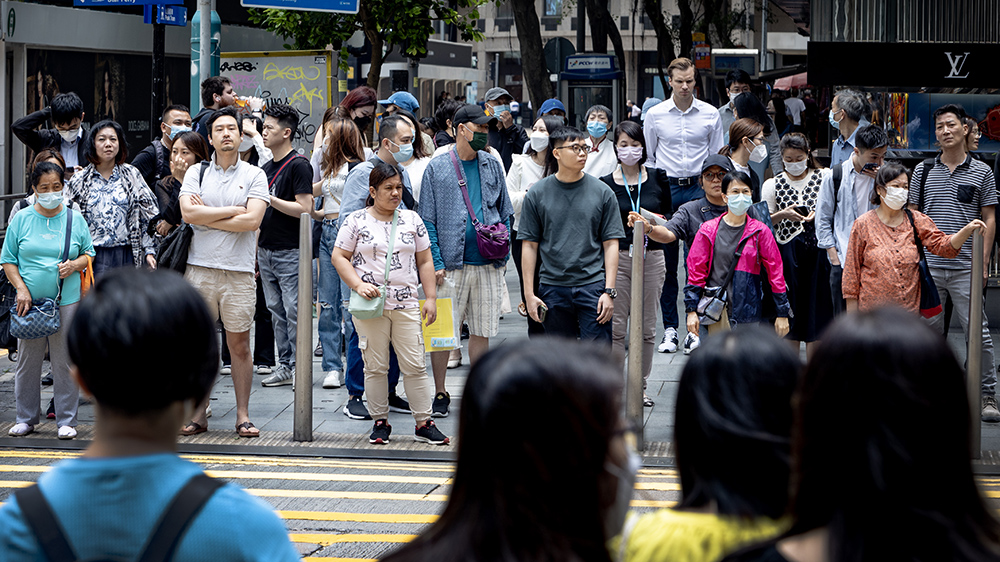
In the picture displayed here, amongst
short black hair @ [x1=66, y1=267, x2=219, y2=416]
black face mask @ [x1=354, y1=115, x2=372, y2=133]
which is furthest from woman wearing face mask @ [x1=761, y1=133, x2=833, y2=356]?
short black hair @ [x1=66, y1=267, x2=219, y2=416]

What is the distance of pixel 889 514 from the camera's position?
1715 mm

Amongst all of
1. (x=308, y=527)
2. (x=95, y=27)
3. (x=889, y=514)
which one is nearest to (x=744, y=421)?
(x=889, y=514)

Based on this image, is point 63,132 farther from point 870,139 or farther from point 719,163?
point 870,139

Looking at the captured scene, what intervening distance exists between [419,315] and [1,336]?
8.21 ft

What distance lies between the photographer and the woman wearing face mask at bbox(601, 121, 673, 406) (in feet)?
25.3

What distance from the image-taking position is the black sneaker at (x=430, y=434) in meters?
6.93

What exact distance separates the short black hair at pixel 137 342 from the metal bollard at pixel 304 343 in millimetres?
4744

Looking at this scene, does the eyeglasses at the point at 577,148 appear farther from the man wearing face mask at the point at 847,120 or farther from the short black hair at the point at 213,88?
the short black hair at the point at 213,88

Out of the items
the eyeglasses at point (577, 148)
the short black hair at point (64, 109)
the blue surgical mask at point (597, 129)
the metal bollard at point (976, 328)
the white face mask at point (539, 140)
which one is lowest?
the metal bollard at point (976, 328)

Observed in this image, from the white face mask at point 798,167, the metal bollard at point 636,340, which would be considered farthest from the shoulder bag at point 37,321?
the white face mask at point 798,167

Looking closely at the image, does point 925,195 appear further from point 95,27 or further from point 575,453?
point 95,27

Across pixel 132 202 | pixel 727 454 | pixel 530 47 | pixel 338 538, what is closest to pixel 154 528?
pixel 727 454

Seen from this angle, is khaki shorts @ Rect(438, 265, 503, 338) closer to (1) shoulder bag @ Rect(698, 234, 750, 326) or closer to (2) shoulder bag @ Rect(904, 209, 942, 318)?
(1) shoulder bag @ Rect(698, 234, 750, 326)

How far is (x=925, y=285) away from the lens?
696 cm
